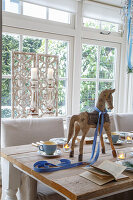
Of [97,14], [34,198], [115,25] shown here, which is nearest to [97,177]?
[34,198]

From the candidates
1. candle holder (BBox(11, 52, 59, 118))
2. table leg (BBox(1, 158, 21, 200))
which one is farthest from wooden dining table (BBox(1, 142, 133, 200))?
candle holder (BBox(11, 52, 59, 118))

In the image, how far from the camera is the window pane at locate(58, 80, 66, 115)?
11.1ft

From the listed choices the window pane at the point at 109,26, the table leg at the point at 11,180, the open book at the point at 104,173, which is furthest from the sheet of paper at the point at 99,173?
the window pane at the point at 109,26

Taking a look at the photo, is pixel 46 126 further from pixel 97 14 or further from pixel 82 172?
pixel 97 14

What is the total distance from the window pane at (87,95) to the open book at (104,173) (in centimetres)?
228

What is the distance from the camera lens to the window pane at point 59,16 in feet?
10.5

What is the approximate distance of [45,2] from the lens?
3016 mm

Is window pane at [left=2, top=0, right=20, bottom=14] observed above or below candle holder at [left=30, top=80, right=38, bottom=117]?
above

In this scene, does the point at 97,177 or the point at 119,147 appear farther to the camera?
the point at 119,147

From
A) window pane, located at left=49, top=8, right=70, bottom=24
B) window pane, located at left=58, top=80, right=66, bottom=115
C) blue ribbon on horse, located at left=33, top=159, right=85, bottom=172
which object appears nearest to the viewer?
blue ribbon on horse, located at left=33, top=159, right=85, bottom=172

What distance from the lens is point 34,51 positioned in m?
3.11

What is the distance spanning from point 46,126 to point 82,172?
96cm

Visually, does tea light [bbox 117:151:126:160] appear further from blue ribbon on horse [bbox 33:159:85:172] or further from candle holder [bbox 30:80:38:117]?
candle holder [bbox 30:80:38:117]

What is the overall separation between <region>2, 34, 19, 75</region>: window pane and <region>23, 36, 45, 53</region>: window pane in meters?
0.11
